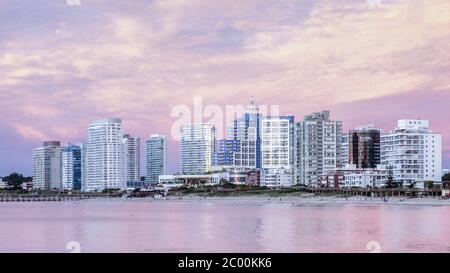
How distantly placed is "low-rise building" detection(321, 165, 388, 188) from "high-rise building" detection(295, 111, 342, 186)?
272 cm

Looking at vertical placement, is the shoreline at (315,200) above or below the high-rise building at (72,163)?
below

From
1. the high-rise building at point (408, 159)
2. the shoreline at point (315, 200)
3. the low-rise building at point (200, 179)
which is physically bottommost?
the shoreline at point (315, 200)

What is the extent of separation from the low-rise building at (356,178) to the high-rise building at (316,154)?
8.93 feet

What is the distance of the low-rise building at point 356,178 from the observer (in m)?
46.5

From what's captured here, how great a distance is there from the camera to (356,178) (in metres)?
48.2

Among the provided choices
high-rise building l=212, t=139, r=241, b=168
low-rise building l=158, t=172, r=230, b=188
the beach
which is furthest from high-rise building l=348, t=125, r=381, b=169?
high-rise building l=212, t=139, r=241, b=168

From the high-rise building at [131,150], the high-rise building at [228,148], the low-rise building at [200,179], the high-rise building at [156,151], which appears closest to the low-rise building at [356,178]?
the low-rise building at [200,179]

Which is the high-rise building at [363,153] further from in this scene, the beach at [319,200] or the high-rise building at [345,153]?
the beach at [319,200]

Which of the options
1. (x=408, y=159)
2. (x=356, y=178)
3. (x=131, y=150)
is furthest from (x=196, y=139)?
(x=356, y=178)

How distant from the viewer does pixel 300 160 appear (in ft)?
179

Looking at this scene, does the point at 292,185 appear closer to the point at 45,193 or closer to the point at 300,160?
the point at 300,160
